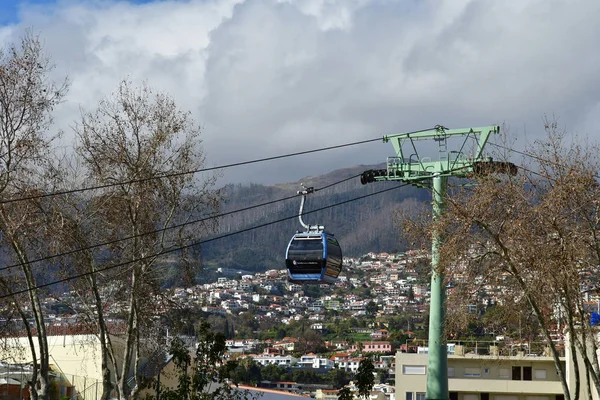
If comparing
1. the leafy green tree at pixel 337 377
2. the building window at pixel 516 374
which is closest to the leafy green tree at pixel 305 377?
the leafy green tree at pixel 337 377

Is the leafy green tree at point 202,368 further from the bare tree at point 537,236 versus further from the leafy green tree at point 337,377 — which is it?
the leafy green tree at point 337,377

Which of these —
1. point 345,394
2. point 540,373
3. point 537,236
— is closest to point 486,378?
point 540,373

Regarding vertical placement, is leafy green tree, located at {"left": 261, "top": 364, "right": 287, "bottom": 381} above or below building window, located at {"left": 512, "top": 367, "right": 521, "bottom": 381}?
above

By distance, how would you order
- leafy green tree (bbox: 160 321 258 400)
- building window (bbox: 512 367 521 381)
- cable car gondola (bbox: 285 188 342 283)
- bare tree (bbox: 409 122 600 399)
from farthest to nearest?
1. building window (bbox: 512 367 521 381)
2. cable car gondola (bbox: 285 188 342 283)
3. leafy green tree (bbox: 160 321 258 400)
4. bare tree (bbox: 409 122 600 399)

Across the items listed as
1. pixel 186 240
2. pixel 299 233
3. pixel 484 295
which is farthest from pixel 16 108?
pixel 484 295

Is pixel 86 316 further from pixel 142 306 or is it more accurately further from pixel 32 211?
pixel 32 211

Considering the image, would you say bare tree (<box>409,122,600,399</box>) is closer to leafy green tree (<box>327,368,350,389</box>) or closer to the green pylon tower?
the green pylon tower

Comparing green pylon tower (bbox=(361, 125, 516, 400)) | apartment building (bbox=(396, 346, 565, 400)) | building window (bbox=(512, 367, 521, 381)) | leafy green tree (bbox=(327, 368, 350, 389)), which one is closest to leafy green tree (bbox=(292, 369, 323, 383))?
leafy green tree (bbox=(327, 368, 350, 389))
